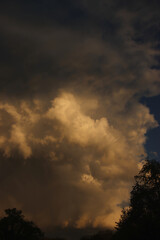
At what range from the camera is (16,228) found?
7481cm

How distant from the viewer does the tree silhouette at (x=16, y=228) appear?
7319cm

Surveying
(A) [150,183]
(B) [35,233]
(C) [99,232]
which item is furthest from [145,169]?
(C) [99,232]

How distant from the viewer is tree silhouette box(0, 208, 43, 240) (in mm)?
73188

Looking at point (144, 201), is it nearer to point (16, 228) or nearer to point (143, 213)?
point (143, 213)

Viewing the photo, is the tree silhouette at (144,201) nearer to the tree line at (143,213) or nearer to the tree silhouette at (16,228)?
the tree line at (143,213)

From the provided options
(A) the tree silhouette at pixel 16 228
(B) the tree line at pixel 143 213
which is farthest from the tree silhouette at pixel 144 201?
(A) the tree silhouette at pixel 16 228

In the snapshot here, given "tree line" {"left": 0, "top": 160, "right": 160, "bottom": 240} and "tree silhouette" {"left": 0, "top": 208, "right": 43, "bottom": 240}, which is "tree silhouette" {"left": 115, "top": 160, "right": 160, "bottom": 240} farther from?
"tree silhouette" {"left": 0, "top": 208, "right": 43, "bottom": 240}

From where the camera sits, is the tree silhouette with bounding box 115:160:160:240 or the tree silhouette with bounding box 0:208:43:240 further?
the tree silhouette with bounding box 0:208:43:240

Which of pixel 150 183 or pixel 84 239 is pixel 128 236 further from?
pixel 84 239

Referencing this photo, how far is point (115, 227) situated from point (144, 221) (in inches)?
540

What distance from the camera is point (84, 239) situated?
371ft

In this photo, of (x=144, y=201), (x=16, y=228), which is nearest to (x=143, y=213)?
(x=144, y=201)

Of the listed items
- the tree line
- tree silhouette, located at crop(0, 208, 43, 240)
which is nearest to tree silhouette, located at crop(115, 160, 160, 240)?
the tree line

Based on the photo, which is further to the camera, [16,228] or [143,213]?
[16,228]
